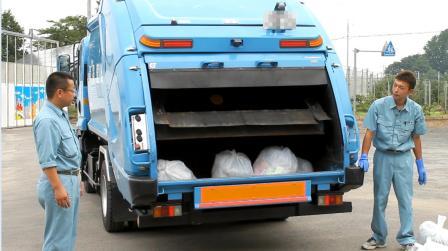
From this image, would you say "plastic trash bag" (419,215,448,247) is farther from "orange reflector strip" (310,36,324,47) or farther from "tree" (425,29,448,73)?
"tree" (425,29,448,73)

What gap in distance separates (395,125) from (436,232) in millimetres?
1112

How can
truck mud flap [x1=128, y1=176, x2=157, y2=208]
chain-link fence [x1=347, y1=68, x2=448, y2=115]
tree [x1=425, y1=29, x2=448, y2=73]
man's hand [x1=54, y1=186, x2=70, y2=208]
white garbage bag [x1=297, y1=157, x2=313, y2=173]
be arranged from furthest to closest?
tree [x1=425, y1=29, x2=448, y2=73] → chain-link fence [x1=347, y1=68, x2=448, y2=115] → white garbage bag [x1=297, y1=157, x2=313, y2=173] → truck mud flap [x1=128, y1=176, x2=157, y2=208] → man's hand [x1=54, y1=186, x2=70, y2=208]

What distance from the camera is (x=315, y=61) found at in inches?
205

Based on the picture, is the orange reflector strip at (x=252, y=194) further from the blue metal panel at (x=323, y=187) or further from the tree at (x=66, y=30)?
the tree at (x=66, y=30)

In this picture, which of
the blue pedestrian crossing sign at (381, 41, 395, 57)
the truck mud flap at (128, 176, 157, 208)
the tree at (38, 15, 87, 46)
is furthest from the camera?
the tree at (38, 15, 87, 46)

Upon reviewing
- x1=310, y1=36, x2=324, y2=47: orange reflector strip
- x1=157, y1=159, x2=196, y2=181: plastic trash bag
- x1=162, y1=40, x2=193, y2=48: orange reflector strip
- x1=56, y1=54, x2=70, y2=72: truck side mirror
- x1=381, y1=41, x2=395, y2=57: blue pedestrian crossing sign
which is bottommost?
x1=157, y1=159, x2=196, y2=181: plastic trash bag

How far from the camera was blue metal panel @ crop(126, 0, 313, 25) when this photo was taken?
16.9 ft

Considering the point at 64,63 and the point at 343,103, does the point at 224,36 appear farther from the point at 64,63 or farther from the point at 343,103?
the point at 64,63

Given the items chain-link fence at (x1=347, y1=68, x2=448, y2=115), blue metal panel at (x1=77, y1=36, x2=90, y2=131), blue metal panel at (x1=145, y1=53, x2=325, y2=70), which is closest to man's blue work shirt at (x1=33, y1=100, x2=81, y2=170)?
blue metal panel at (x1=145, y1=53, x2=325, y2=70)

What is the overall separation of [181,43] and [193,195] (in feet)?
4.28

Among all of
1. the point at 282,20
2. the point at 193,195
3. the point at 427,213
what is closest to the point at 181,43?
the point at 282,20

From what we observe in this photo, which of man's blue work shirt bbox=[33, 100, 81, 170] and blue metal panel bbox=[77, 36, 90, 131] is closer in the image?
man's blue work shirt bbox=[33, 100, 81, 170]

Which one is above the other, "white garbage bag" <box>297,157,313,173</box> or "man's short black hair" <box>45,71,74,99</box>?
"man's short black hair" <box>45,71,74,99</box>

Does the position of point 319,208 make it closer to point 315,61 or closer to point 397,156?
point 397,156
